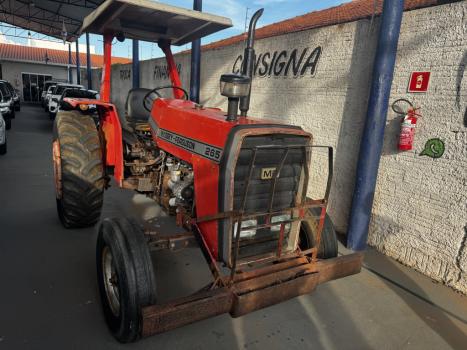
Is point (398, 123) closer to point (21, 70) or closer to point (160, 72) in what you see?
point (160, 72)

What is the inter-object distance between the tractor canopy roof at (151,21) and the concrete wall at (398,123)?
152 cm

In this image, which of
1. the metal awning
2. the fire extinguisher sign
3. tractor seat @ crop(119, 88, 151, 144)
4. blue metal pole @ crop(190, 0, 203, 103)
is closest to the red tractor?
tractor seat @ crop(119, 88, 151, 144)

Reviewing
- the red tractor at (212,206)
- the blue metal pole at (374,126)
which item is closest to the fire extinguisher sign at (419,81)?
the blue metal pole at (374,126)

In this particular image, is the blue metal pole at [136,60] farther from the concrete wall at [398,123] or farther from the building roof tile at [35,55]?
the building roof tile at [35,55]

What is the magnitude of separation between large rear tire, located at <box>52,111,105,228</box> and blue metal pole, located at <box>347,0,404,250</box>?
2745 mm

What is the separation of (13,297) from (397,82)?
13.5 feet

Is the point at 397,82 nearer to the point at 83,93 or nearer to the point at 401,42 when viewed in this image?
the point at 401,42

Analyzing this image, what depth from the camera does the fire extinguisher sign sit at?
3354mm

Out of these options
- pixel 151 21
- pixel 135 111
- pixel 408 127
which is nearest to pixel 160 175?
pixel 135 111

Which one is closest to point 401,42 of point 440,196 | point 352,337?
point 440,196

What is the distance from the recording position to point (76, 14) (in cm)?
1567

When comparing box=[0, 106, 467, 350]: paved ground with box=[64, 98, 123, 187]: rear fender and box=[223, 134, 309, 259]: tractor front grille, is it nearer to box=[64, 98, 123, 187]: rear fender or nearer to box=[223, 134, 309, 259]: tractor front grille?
box=[223, 134, 309, 259]: tractor front grille

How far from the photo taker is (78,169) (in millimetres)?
3250

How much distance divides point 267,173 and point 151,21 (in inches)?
93.6
